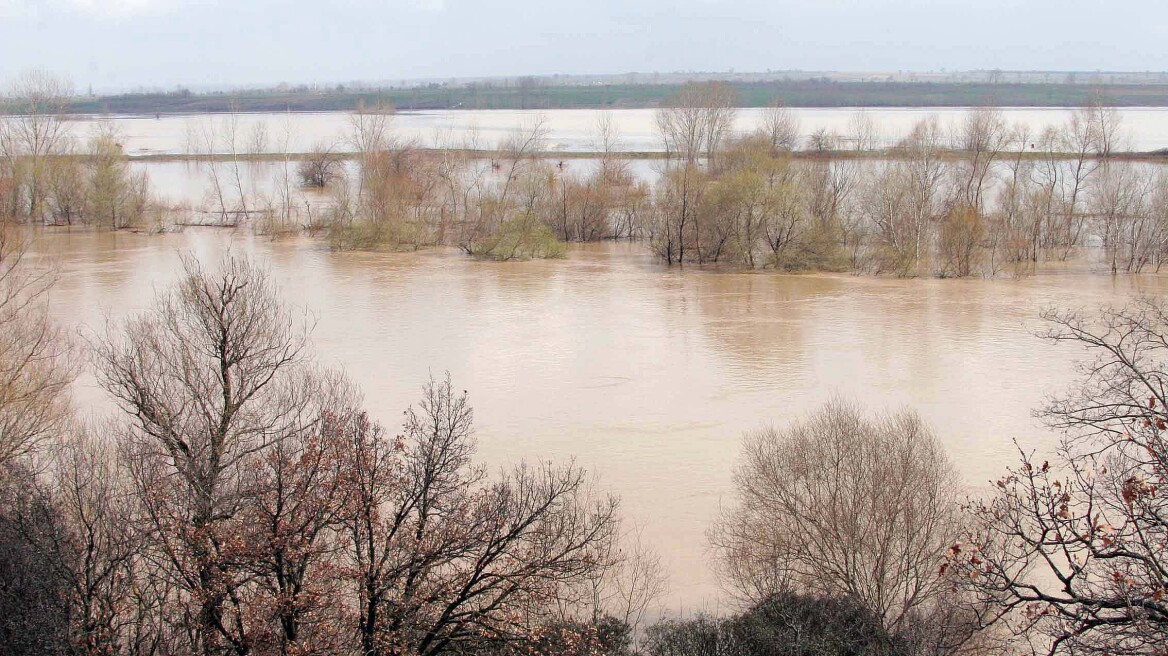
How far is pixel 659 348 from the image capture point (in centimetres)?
1823

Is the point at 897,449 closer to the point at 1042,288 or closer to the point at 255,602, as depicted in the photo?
the point at 255,602

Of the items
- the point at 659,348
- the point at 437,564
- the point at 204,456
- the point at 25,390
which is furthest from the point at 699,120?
the point at 437,564

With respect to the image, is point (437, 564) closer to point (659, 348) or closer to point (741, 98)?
point (659, 348)

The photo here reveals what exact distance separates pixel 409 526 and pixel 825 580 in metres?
3.55

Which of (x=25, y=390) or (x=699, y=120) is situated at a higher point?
(x=699, y=120)

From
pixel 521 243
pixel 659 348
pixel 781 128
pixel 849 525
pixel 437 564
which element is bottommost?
pixel 849 525

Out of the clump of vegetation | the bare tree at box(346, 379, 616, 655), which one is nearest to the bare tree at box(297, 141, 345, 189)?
the clump of vegetation

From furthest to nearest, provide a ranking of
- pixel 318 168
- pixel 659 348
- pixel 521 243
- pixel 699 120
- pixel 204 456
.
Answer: pixel 318 168 → pixel 699 120 → pixel 521 243 → pixel 659 348 → pixel 204 456

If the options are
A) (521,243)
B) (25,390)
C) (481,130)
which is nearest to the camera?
(25,390)

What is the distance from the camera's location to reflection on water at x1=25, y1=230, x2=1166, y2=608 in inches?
501

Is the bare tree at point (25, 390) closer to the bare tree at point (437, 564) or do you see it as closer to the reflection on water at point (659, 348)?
the reflection on water at point (659, 348)

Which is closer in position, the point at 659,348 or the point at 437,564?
the point at 437,564

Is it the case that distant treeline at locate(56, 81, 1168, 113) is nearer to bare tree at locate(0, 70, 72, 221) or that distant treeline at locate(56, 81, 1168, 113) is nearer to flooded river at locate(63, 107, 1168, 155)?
flooded river at locate(63, 107, 1168, 155)

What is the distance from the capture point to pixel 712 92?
133 feet
